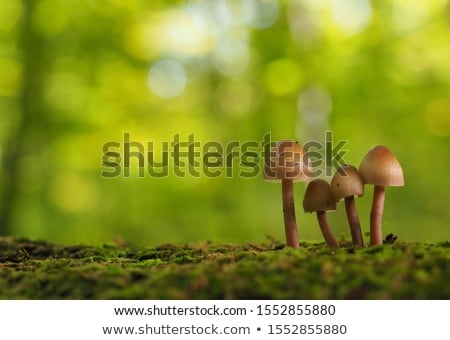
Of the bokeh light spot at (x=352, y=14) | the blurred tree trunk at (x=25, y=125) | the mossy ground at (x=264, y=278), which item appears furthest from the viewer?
the bokeh light spot at (x=352, y=14)

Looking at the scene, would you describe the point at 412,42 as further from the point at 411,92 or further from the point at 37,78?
the point at 37,78

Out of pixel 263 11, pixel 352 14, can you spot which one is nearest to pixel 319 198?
pixel 352 14

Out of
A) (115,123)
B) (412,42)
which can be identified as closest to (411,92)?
(412,42)

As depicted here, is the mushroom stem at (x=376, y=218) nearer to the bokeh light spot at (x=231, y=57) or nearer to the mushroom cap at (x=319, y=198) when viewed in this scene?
the mushroom cap at (x=319, y=198)

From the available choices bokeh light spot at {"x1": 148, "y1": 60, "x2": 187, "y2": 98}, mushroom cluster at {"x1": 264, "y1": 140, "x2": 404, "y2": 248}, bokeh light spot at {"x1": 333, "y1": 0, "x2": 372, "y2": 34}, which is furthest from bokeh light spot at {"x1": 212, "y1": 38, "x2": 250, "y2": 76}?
mushroom cluster at {"x1": 264, "y1": 140, "x2": 404, "y2": 248}

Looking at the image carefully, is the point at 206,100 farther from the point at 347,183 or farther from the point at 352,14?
the point at 347,183

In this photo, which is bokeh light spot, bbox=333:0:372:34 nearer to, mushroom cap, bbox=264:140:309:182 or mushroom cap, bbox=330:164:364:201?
mushroom cap, bbox=264:140:309:182

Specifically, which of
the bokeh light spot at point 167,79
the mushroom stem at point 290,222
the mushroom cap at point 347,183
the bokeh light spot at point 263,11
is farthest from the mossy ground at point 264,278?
the bokeh light spot at point 263,11
